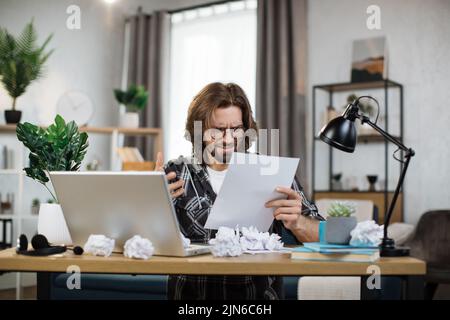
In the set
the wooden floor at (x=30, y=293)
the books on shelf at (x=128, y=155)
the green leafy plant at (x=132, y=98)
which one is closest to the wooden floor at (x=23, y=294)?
the wooden floor at (x=30, y=293)

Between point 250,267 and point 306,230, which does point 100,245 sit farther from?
point 306,230

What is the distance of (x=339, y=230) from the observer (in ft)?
4.68

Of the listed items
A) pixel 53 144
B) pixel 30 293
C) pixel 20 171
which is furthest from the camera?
pixel 30 293

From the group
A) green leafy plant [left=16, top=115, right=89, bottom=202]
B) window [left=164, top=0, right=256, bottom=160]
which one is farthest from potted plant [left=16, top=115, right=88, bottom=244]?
window [left=164, top=0, right=256, bottom=160]

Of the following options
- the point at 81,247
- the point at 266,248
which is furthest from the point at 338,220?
the point at 81,247

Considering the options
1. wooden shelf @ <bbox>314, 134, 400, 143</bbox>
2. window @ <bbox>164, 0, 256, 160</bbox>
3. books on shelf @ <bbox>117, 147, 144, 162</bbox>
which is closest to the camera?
wooden shelf @ <bbox>314, 134, 400, 143</bbox>

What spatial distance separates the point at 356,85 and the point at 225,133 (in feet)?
10.1

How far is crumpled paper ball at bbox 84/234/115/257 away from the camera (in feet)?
4.73

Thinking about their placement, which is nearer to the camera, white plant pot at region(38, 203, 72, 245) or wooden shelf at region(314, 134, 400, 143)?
white plant pot at region(38, 203, 72, 245)

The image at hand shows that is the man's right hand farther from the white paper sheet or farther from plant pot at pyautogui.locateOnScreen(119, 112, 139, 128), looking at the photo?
plant pot at pyautogui.locateOnScreen(119, 112, 139, 128)

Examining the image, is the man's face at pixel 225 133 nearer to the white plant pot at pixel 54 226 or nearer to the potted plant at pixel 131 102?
the white plant pot at pixel 54 226

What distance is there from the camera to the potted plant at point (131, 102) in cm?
518

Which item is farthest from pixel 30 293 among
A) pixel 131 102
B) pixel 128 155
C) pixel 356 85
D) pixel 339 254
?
pixel 339 254

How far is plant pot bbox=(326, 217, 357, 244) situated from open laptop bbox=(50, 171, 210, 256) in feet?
1.00
